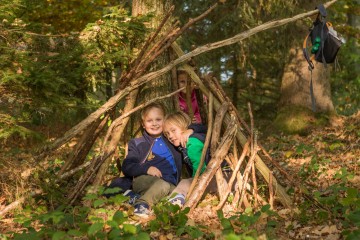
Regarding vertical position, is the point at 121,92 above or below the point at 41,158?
above

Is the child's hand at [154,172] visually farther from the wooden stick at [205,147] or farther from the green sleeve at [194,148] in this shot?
the wooden stick at [205,147]

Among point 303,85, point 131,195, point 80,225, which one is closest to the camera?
point 80,225

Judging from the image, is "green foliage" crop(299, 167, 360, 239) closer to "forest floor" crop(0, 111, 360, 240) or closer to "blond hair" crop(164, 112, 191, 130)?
"forest floor" crop(0, 111, 360, 240)

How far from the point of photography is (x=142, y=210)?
4.49 m

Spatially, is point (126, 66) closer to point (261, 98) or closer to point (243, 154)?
point (243, 154)

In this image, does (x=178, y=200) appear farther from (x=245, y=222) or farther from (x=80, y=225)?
(x=80, y=225)

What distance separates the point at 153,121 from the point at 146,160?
0.47 m

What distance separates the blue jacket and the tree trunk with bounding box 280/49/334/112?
18.5 feet

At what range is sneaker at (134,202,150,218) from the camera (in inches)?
174

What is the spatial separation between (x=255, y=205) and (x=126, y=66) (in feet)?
7.92

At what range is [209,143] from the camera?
4992 millimetres

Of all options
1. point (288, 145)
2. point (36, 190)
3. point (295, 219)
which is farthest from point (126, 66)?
point (288, 145)

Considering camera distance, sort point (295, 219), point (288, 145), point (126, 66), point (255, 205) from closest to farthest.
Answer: point (295, 219), point (255, 205), point (126, 66), point (288, 145)

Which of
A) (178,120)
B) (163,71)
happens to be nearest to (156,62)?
(163,71)
